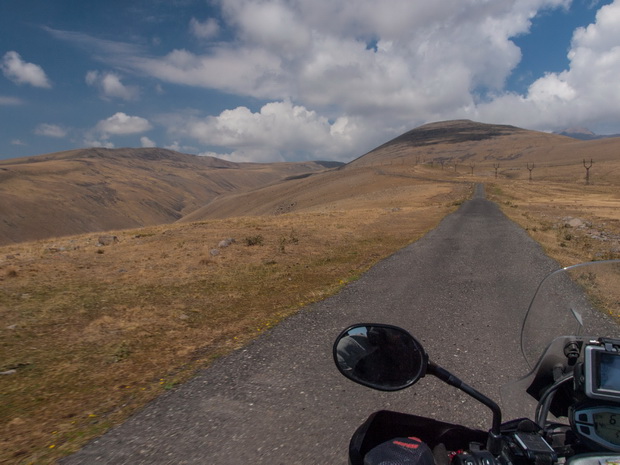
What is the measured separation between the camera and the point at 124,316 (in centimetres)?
886

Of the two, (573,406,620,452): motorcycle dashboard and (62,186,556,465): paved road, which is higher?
(573,406,620,452): motorcycle dashboard

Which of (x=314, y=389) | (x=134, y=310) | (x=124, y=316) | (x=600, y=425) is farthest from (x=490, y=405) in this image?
(x=134, y=310)

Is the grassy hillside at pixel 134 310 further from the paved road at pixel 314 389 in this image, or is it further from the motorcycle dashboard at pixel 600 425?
the motorcycle dashboard at pixel 600 425

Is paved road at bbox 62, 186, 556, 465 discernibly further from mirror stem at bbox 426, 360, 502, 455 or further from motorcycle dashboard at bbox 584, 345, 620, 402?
motorcycle dashboard at bbox 584, 345, 620, 402

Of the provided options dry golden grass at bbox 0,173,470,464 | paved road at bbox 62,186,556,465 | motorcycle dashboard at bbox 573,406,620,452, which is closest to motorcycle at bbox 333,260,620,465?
motorcycle dashboard at bbox 573,406,620,452

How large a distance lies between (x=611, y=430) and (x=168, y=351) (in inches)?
240

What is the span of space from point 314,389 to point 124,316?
5.39 metres

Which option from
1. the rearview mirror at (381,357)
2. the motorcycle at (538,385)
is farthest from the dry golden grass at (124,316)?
the motorcycle at (538,385)

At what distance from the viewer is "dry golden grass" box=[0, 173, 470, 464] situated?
4832 millimetres

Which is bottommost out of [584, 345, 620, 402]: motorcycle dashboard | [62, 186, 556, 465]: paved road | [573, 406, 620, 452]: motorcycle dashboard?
[62, 186, 556, 465]: paved road

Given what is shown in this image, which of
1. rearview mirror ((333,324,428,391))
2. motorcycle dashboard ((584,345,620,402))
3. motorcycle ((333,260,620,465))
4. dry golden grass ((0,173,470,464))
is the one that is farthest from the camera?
dry golden grass ((0,173,470,464))

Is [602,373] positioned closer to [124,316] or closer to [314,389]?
[314,389]

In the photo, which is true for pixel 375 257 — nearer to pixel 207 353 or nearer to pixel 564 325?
pixel 207 353

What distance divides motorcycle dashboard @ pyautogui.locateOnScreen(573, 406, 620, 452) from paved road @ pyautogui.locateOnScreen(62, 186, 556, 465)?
2.21 metres
